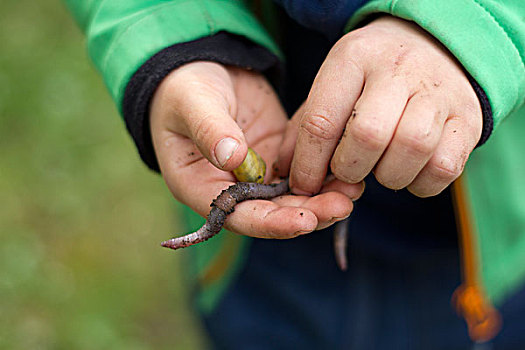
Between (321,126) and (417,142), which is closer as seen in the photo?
(417,142)

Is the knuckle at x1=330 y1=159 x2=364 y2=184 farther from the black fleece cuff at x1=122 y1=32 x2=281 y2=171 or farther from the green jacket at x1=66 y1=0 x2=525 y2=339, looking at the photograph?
the black fleece cuff at x1=122 y1=32 x2=281 y2=171

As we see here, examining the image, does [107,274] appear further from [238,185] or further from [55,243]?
[238,185]

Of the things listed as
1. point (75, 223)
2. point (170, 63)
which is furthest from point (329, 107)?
point (75, 223)

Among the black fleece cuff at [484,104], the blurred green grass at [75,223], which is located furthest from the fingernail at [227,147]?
the blurred green grass at [75,223]

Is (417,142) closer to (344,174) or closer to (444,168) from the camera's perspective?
(444,168)

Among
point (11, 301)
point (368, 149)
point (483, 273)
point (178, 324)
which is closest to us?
point (368, 149)

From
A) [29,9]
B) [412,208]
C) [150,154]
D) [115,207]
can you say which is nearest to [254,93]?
[150,154]
